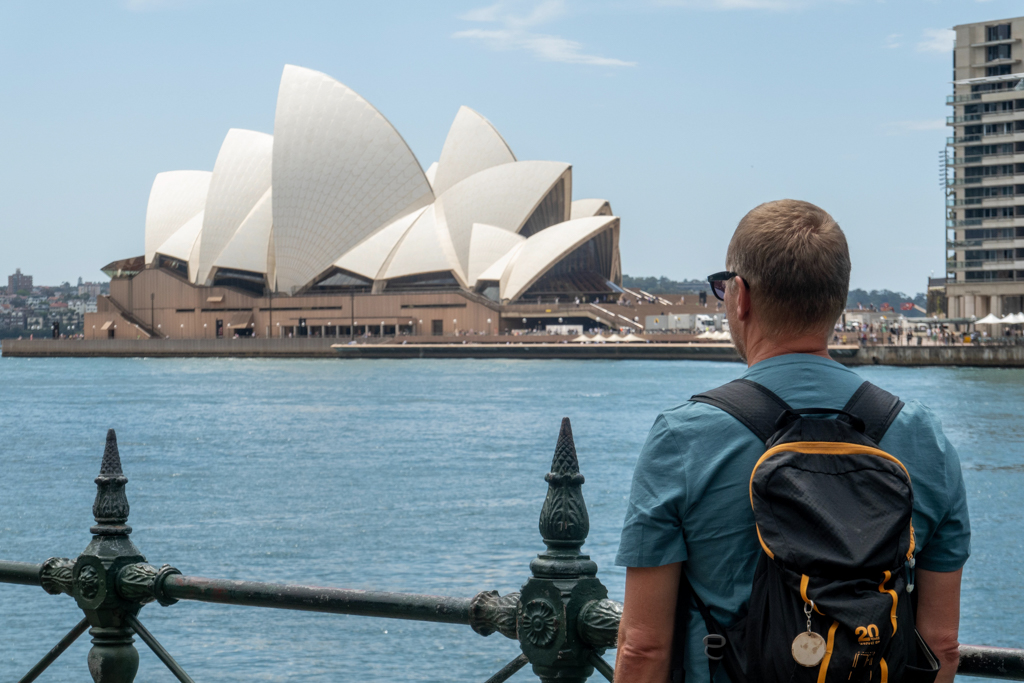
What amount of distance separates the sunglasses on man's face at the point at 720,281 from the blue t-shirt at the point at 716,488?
0.18m

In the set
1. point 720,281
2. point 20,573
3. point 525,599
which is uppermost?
point 720,281

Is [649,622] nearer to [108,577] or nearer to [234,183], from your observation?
[108,577]

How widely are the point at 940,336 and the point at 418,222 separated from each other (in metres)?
34.7

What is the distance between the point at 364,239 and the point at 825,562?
7677cm

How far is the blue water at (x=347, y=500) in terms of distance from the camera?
40.5ft

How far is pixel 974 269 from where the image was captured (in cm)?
7081

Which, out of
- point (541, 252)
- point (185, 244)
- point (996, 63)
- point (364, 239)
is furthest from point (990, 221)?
point (185, 244)

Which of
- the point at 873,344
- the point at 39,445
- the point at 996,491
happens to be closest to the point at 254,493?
the point at 39,445

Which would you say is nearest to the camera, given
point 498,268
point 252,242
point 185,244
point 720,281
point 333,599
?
point 720,281

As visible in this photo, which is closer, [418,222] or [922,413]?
[922,413]

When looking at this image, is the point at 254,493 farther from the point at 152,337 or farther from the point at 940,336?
the point at 152,337

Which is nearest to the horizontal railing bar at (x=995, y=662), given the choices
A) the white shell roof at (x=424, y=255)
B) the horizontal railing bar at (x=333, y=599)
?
the horizontal railing bar at (x=333, y=599)

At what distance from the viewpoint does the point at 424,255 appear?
76375 mm

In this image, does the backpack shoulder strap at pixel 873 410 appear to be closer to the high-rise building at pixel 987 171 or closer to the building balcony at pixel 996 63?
the high-rise building at pixel 987 171
